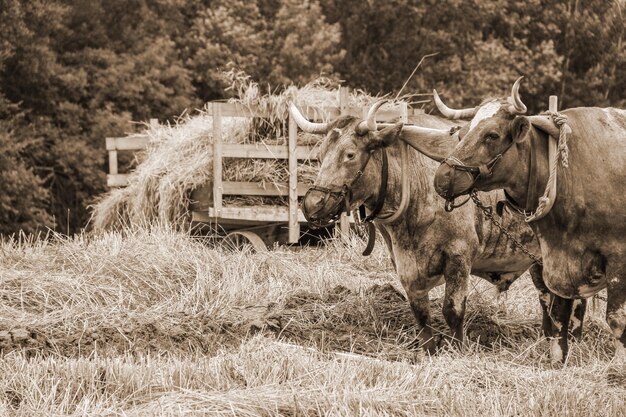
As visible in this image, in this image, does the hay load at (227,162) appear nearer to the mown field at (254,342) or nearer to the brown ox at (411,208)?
the mown field at (254,342)

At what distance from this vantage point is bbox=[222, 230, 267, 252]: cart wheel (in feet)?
43.2

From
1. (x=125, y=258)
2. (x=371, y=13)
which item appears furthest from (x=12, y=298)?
(x=371, y=13)

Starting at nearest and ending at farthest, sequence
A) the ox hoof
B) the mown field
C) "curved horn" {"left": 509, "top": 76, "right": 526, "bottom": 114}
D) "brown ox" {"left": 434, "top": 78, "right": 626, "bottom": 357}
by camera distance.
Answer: the mown field, "curved horn" {"left": 509, "top": 76, "right": 526, "bottom": 114}, "brown ox" {"left": 434, "top": 78, "right": 626, "bottom": 357}, the ox hoof

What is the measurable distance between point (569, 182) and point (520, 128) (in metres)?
0.44

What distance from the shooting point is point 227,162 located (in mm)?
13555

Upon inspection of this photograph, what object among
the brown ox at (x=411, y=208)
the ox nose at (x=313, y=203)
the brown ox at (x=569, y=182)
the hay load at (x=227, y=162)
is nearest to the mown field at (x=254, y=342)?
the brown ox at (x=411, y=208)

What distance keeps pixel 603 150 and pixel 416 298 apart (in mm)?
1941

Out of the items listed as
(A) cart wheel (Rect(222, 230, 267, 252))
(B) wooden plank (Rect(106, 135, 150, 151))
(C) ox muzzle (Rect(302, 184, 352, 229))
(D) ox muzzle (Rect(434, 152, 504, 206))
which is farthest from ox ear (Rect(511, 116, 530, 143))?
(B) wooden plank (Rect(106, 135, 150, 151))

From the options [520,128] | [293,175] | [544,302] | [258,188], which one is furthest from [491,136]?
[258,188]

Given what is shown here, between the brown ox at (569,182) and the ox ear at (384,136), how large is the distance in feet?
3.57

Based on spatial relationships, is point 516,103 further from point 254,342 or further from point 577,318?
point 254,342

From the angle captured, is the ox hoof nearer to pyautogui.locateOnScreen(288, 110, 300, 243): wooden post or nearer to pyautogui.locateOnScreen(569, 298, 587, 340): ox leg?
pyautogui.locateOnScreen(569, 298, 587, 340): ox leg

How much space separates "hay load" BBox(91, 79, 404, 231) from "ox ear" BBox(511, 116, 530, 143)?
5800mm

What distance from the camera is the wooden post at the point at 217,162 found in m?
13.2
